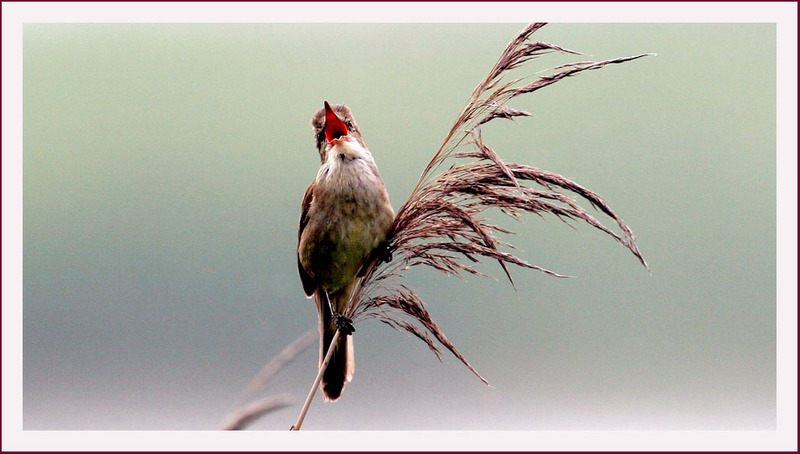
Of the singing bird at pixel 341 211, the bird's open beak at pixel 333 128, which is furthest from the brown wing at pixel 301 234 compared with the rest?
the bird's open beak at pixel 333 128

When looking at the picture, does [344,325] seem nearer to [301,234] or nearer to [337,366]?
[337,366]

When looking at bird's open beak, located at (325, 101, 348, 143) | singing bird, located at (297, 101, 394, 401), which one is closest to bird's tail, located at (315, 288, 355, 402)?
singing bird, located at (297, 101, 394, 401)

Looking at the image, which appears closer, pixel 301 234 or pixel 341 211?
pixel 341 211

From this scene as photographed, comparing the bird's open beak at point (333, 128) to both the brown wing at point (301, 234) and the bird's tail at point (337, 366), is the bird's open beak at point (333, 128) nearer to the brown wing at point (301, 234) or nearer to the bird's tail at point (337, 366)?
the brown wing at point (301, 234)

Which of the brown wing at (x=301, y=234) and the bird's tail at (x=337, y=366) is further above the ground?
the brown wing at (x=301, y=234)

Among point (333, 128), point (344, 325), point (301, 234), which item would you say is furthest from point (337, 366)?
point (333, 128)

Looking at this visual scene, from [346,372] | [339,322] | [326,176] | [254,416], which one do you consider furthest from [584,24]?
[254,416]

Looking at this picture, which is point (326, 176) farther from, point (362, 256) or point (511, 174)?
point (511, 174)
